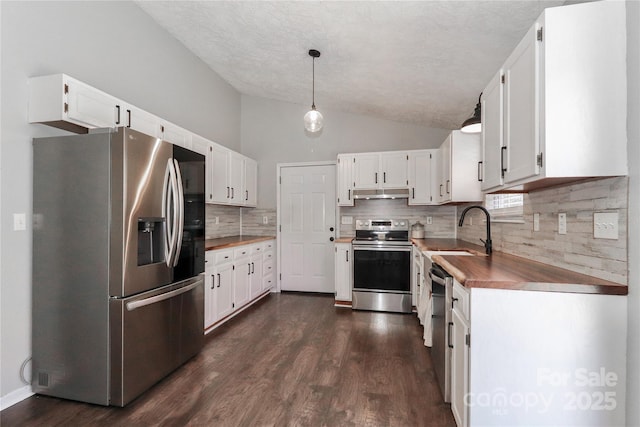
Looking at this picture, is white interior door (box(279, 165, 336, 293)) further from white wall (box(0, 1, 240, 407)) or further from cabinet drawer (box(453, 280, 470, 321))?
cabinet drawer (box(453, 280, 470, 321))

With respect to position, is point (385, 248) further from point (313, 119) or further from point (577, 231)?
point (577, 231)

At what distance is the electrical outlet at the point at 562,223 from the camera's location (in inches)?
67.7

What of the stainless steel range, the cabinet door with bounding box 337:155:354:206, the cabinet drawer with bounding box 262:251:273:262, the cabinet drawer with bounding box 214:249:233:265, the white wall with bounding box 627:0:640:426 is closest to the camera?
the white wall with bounding box 627:0:640:426

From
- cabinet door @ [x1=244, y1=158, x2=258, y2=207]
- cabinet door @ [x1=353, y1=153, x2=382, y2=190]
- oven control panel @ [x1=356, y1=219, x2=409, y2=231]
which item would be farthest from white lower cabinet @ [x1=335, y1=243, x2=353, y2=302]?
cabinet door @ [x1=244, y1=158, x2=258, y2=207]

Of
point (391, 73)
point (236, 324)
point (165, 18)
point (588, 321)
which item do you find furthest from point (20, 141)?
point (588, 321)

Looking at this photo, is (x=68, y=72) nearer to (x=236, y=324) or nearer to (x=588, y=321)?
(x=236, y=324)

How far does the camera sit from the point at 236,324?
11.2ft

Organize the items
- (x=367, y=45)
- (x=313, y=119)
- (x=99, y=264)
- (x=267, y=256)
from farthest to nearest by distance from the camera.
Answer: (x=267, y=256) < (x=313, y=119) < (x=367, y=45) < (x=99, y=264)

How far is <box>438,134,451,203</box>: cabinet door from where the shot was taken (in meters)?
3.31

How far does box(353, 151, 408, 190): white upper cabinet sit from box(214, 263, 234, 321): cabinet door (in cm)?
207

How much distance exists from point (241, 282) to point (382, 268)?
179cm

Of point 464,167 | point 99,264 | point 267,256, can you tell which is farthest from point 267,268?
point 464,167

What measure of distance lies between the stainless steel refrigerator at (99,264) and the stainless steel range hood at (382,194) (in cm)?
268

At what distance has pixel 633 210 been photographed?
126 cm
